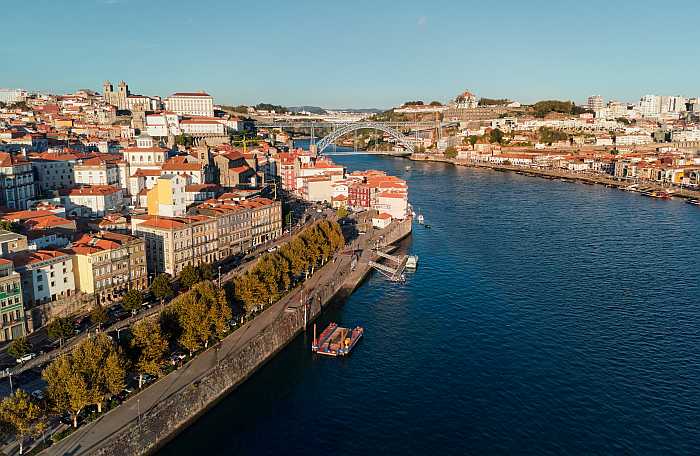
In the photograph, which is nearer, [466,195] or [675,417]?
[675,417]

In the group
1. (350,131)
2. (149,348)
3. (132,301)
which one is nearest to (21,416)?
(149,348)

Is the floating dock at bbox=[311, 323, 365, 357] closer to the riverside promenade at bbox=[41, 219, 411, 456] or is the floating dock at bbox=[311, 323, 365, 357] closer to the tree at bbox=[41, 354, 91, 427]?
the riverside promenade at bbox=[41, 219, 411, 456]

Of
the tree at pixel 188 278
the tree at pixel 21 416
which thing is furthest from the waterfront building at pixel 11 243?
the tree at pixel 21 416

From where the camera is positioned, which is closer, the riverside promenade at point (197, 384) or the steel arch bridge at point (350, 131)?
the riverside promenade at point (197, 384)

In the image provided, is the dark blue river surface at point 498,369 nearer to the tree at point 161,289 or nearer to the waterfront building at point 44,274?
the tree at point 161,289

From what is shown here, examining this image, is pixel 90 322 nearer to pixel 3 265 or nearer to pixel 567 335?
pixel 3 265

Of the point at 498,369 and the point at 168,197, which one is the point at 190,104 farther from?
the point at 498,369

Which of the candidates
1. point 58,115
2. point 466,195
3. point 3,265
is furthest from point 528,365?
point 58,115
